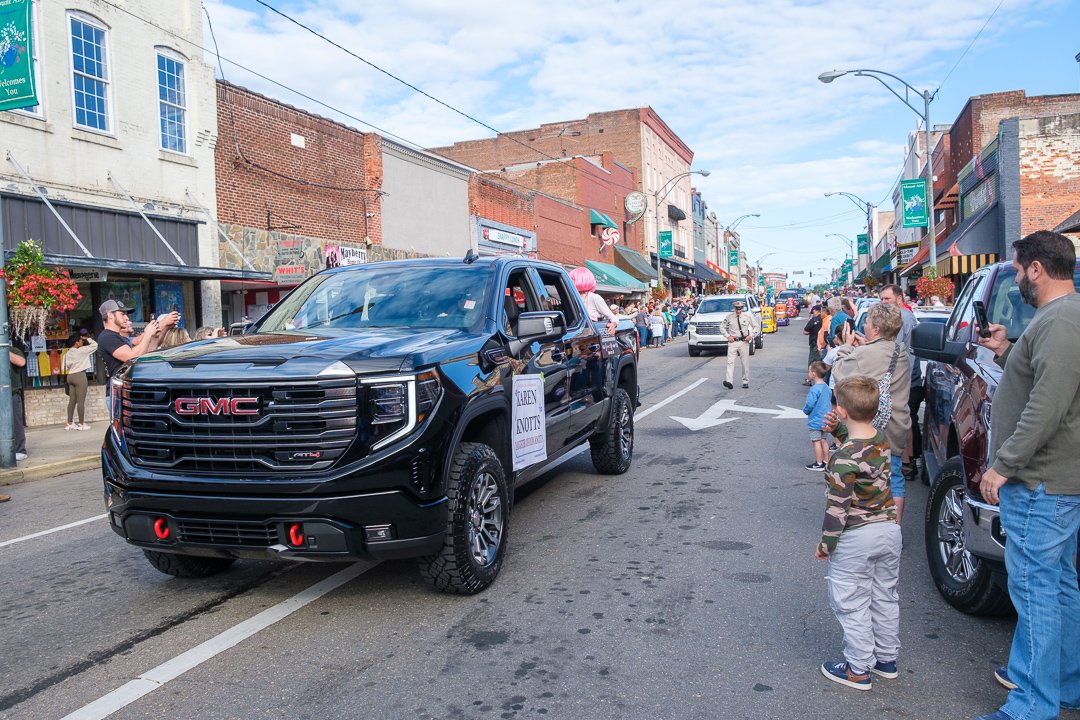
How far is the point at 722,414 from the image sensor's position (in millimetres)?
13117

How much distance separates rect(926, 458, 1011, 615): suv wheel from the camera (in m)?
4.28

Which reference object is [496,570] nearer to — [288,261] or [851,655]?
[851,655]

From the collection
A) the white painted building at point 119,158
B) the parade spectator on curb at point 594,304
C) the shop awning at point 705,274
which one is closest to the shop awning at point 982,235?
the parade spectator on curb at point 594,304

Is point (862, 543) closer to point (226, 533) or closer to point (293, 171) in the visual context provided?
point (226, 533)

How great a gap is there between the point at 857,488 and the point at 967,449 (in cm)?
99

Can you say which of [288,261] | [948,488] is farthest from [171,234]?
[948,488]

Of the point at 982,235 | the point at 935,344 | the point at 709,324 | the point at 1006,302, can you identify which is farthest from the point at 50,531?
the point at 982,235

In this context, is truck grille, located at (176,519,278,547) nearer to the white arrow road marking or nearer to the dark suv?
the dark suv

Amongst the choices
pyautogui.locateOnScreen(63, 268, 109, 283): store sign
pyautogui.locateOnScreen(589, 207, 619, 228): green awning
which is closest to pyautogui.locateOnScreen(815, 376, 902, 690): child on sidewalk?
pyautogui.locateOnScreen(63, 268, 109, 283): store sign

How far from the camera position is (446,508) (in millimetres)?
4461

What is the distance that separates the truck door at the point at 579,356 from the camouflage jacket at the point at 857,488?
325 cm

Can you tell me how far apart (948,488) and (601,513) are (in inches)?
115

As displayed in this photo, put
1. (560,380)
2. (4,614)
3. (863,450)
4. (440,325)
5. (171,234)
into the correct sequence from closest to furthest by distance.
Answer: (863,450)
(4,614)
(440,325)
(560,380)
(171,234)

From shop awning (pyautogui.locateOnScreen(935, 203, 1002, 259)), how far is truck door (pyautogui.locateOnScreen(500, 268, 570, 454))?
27586 mm
